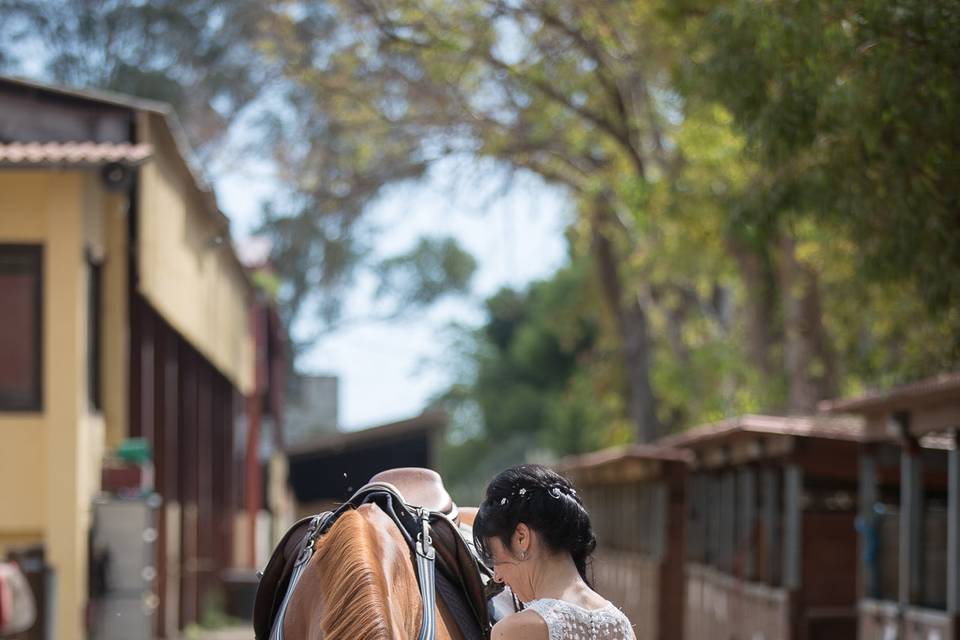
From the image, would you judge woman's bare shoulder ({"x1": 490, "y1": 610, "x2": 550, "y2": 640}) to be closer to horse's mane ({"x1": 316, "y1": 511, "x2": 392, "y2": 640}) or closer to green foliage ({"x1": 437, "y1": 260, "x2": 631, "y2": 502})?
horse's mane ({"x1": 316, "y1": 511, "x2": 392, "y2": 640})

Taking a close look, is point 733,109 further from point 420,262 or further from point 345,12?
point 420,262

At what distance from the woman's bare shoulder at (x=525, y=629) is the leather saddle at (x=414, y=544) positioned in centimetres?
81

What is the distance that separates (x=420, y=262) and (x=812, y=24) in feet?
172

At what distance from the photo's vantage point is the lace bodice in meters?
4.24

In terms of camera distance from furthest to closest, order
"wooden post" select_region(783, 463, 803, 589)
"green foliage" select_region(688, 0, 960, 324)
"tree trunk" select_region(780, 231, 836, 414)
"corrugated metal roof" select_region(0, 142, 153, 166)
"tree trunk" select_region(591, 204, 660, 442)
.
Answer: "tree trunk" select_region(591, 204, 660, 442) < "tree trunk" select_region(780, 231, 836, 414) < "wooden post" select_region(783, 463, 803, 589) < "corrugated metal roof" select_region(0, 142, 153, 166) < "green foliage" select_region(688, 0, 960, 324)

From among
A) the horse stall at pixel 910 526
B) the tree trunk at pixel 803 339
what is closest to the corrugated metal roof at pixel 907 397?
the horse stall at pixel 910 526

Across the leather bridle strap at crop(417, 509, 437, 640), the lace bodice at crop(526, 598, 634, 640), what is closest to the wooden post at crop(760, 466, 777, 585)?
the leather bridle strap at crop(417, 509, 437, 640)

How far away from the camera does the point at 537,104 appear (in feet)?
78.7

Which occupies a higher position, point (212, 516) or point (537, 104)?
point (537, 104)

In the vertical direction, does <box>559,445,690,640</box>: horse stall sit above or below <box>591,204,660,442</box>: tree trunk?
below

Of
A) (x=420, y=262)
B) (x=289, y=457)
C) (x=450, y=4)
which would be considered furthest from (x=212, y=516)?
(x=420, y=262)

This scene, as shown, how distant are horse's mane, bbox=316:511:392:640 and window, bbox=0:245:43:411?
412 inches

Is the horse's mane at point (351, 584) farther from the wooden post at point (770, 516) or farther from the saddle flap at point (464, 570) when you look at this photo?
the wooden post at point (770, 516)

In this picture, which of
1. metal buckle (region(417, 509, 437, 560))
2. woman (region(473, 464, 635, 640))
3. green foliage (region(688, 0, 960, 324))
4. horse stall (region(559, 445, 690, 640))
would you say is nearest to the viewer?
woman (region(473, 464, 635, 640))
